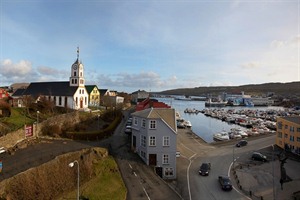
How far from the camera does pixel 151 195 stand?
2436cm

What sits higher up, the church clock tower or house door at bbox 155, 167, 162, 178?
the church clock tower

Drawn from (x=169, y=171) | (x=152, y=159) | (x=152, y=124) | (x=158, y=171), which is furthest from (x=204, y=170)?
(x=152, y=124)

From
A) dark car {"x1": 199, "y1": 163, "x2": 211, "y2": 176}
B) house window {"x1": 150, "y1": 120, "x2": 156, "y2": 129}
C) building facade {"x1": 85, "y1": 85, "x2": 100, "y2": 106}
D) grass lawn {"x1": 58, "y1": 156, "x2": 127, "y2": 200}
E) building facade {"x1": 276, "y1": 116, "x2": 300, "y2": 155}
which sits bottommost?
Result: dark car {"x1": 199, "y1": 163, "x2": 211, "y2": 176}

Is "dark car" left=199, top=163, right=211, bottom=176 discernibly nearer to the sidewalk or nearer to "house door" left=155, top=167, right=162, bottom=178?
the sidewalk

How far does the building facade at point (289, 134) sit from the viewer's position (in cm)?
4306

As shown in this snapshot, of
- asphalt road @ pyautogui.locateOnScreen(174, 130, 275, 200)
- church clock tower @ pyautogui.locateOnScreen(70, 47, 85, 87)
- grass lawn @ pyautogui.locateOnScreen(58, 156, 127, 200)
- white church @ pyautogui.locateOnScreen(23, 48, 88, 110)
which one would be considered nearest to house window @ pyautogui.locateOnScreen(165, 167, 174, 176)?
asphalt road @ pyautogui.locateOnScreen(174, 130, 275, 200)

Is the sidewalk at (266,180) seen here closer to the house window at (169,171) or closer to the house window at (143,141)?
the house window at (169,171)

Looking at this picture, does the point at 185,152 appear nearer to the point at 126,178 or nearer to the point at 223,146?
the point at 223,146

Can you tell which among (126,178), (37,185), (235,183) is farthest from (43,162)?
(235,183)

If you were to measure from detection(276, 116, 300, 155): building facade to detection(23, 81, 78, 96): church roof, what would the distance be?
143 feet

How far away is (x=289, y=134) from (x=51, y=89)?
51.5 m

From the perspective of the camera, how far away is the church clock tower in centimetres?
5819

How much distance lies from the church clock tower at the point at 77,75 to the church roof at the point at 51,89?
1433 mm

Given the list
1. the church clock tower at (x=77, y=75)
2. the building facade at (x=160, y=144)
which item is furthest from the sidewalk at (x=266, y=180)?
the church clock tower at (x=77, y=75)
